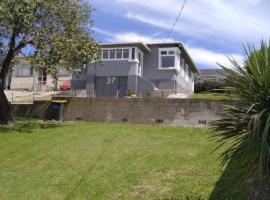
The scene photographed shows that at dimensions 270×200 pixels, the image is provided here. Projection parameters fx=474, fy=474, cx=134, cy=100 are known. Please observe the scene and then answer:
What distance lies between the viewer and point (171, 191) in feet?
36.9

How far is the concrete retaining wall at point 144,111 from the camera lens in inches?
873

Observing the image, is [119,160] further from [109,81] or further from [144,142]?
[109,81]

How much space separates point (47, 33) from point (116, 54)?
1346 centimetres

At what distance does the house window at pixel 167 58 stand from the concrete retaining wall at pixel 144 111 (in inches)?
491

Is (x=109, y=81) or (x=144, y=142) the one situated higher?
(x=109, y=81)

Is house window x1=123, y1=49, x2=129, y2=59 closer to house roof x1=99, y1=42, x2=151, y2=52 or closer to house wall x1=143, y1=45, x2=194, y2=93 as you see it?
house roof x1=99, y1=42, x2=151, y2=52

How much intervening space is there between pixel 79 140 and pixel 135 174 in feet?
19.0

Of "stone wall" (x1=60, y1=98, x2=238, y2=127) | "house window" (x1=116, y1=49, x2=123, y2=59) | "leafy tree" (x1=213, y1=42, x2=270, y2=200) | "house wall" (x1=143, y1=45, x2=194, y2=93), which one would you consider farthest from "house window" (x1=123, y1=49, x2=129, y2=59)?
"leafy tree" (x1=213, y1=42, x2=270, y2=200)

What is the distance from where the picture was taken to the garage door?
35219mm

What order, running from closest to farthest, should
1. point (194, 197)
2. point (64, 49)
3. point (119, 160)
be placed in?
1. point (194, 197)
2. point (119, 160)
3. point (64, 49)

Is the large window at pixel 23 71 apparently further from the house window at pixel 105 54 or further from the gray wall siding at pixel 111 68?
the house window at pixel 105 54

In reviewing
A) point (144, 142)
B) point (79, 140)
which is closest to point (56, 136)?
point (79, 140)

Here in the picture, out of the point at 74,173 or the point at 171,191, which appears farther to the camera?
the point at 74,173

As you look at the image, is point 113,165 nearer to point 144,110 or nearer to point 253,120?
point 253,120
